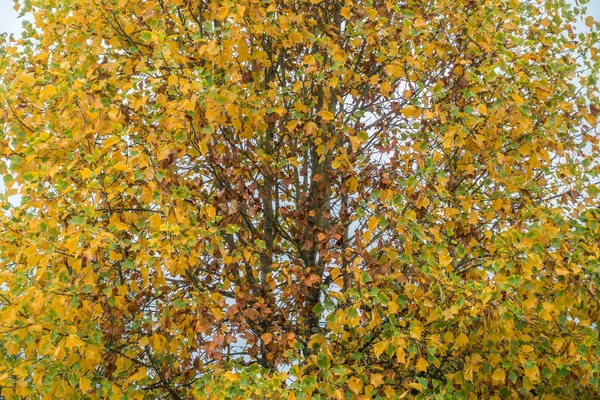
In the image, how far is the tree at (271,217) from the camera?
10.7 feet

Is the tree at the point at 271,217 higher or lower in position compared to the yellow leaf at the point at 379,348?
higher

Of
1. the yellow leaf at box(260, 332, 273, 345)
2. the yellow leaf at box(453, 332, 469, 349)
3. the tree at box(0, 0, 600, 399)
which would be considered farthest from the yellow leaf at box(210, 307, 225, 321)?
the yellow leaf at box(453, 332, 469, 349)

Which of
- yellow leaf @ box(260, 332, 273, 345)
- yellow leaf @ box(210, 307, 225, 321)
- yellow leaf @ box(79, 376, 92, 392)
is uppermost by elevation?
yellow leaf @ box(210, 307, 225, 321)

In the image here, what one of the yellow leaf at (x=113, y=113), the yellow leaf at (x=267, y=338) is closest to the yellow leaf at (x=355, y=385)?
the yellow leaf at (x=267, y=338)

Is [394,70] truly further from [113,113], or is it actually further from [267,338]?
[267,338]

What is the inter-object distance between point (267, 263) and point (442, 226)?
1.30 meters

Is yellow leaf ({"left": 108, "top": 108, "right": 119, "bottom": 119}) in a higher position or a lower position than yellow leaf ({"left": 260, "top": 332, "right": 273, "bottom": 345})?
higher

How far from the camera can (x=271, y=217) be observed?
4457 millimetres

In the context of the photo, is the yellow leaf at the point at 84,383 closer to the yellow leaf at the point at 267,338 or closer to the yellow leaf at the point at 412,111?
the yellow leaf at the point at 267,338

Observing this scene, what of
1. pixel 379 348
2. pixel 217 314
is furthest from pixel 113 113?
pixel 379 348

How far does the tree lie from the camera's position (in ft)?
10.7

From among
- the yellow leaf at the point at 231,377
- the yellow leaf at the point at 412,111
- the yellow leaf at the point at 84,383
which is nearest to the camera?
the yellow leaf at the point at 231,377

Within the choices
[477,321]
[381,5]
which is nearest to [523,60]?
[381,5]

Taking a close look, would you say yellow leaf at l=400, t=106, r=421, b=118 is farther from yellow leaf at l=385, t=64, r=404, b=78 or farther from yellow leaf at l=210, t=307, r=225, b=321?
yellow leaf at l=210, t=307, r=225, b=321
